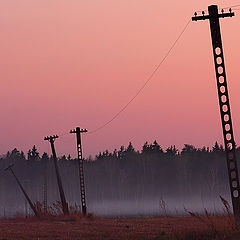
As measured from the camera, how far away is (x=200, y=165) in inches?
6816

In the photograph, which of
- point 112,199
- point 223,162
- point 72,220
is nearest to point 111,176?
point 112,199

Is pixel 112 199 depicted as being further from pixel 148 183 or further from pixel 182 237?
pixel 182 237

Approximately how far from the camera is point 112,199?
623 ft

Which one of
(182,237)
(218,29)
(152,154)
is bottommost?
(182,237)

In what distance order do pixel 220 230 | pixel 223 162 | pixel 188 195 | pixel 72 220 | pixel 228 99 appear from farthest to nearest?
1. pixel 188 195
2. pixel 223 162
3. pixel 72 220
4. pixel 228 99
5. pixel 220 230

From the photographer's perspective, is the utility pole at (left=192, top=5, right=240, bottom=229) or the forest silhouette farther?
the forest silhouette

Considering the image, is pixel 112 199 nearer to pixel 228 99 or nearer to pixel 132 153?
pixel 132 153

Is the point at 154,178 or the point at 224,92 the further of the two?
the point at 154,178

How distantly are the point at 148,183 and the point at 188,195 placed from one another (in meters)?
12.0

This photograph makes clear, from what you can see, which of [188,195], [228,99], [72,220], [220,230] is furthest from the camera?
[188,195]

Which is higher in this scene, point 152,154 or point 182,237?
point 152,154

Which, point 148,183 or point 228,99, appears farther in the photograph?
point 148,183

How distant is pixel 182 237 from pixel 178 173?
157596 millimetres

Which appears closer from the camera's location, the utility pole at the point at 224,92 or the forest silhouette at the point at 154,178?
the utility pole at the point at 224,92
